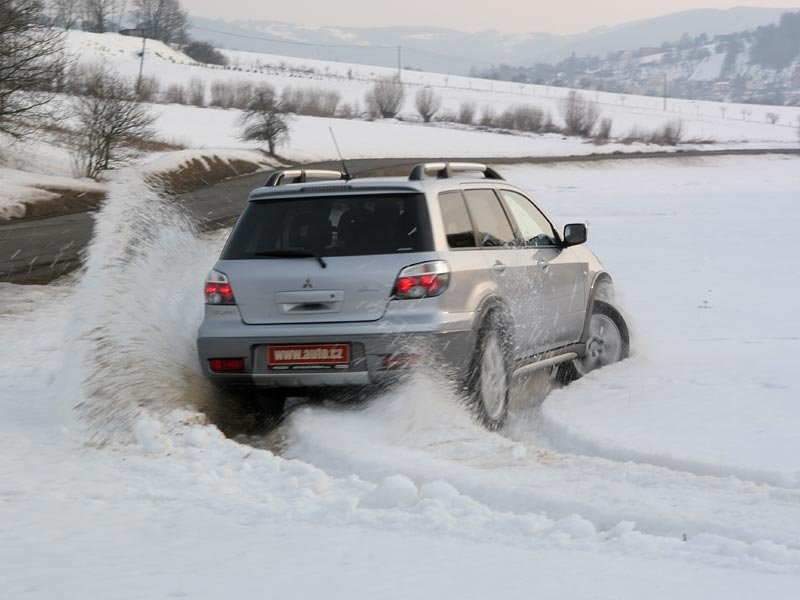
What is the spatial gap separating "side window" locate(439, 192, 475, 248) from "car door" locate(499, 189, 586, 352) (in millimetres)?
778

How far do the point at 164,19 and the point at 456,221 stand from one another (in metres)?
169

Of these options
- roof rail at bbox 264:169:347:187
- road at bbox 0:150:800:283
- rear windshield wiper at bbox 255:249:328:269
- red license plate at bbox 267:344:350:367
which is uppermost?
roof rail at bbox 264:169:347:187

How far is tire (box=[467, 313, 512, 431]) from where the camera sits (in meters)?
7.23

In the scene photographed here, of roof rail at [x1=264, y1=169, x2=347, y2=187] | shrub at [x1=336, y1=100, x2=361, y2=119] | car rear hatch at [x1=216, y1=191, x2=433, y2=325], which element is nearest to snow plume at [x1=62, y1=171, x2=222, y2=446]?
car rear hatch at [x1=216, y1=191, x2=433, y2=325]

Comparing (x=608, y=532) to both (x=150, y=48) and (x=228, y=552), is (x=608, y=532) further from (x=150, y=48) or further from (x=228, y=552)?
(x=150, y=48)

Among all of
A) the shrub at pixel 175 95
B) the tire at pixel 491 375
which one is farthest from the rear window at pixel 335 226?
the shrub at pixel 175 95

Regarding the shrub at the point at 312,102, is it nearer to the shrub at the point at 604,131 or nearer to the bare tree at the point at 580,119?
the bare tree at the point at 580,119

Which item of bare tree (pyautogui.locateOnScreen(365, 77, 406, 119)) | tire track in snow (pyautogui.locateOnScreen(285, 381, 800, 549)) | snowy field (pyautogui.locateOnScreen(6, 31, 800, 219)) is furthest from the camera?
bare tree (pyautogui.locateOnScreen(365, 77, 406, 119))

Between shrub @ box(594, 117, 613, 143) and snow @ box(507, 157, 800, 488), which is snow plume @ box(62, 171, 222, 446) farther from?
shrub @ box(594, 117, 613, 143)

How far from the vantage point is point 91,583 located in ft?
13.7

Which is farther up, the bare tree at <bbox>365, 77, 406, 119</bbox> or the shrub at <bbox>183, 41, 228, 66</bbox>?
the shrub at <bbox>183, 41, 228, 66</bbox>

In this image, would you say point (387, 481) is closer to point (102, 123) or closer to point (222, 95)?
point (102, 123)

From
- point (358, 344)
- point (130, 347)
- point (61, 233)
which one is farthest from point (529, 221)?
point (61, 233)

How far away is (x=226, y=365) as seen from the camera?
289 inches
